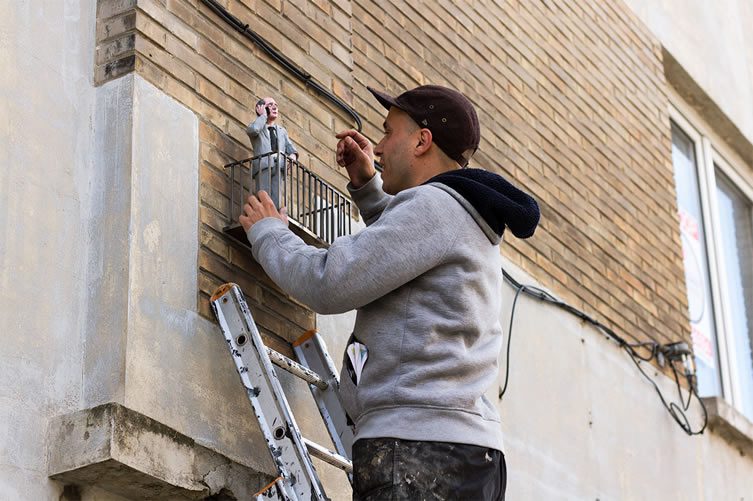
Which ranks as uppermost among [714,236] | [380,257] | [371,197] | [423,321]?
[714,236]

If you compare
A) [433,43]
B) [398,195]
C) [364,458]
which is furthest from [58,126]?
[433,43]

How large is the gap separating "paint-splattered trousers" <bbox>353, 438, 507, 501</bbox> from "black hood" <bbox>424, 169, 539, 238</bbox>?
74 cm

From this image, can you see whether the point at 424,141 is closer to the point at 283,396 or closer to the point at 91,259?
the point at 283,396

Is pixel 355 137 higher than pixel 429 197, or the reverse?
pixel 355 137

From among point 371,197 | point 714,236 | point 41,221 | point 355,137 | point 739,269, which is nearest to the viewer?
point 41,221

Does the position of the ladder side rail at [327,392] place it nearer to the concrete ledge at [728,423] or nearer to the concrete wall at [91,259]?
the concrete wall at [91,259]

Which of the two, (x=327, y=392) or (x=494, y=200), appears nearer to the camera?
(x=494, y=200)

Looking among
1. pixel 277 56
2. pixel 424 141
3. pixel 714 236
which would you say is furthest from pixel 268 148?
pixel 714 236

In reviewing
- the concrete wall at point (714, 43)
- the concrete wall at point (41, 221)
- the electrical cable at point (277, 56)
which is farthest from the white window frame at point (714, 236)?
the concrete wall at point (41, 221)

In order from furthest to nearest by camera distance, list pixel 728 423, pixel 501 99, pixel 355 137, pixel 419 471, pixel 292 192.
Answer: pixel 728 423 < pixel 501 99 < pixel 292 192 < pixel 355 137 < pixel 419 471

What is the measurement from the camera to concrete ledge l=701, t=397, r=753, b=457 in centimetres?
897

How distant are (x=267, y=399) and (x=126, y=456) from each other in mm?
579

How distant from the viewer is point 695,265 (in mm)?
10328

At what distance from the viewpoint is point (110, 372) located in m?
4.77
